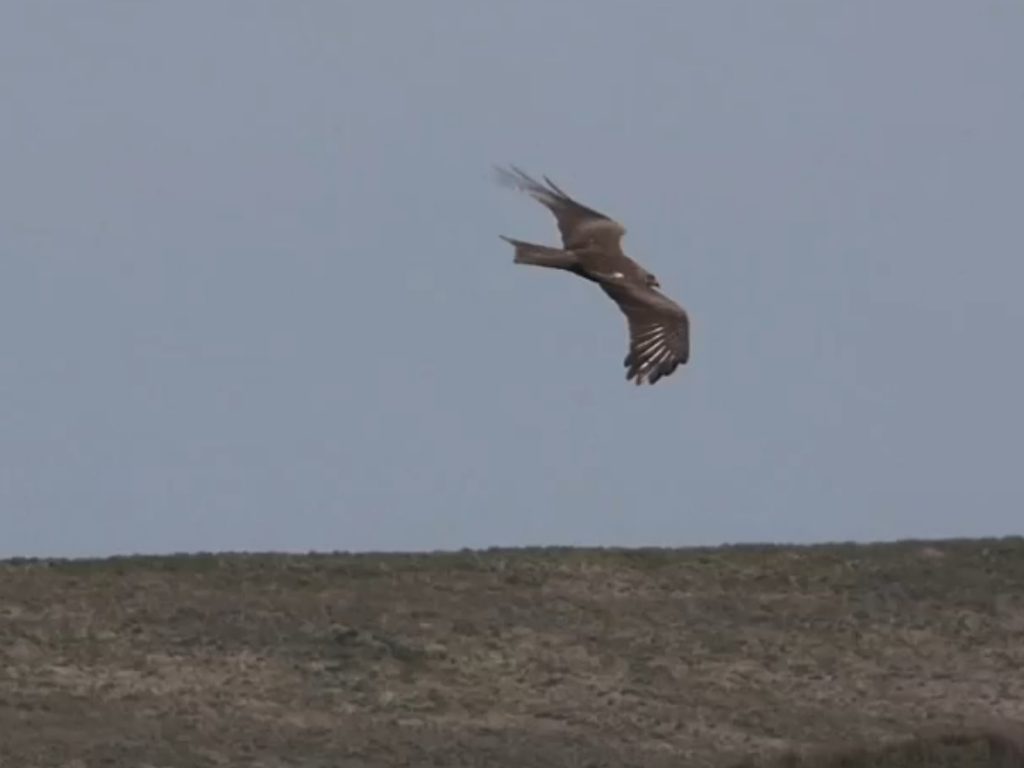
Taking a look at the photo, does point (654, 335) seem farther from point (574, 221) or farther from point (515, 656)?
point (515, 656)

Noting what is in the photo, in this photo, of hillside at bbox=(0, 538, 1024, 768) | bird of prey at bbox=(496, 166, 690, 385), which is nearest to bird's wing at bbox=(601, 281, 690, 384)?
bird of prey at bbox=(496, 166, 690, 385)

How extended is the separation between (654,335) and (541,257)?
1024mm

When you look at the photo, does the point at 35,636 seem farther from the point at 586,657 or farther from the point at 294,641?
the point at 586,657

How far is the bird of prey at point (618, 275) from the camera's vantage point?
46.5 feet

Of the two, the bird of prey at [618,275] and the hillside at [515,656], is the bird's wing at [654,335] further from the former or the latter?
the hillside at [515,656]

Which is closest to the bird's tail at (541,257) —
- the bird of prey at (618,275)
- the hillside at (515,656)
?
the bird of prey at (618,275)

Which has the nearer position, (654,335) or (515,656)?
(654,335)

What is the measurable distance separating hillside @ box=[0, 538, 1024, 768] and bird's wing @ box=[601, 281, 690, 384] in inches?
252

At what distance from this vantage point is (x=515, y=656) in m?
23.7

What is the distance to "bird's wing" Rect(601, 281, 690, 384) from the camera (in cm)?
1408

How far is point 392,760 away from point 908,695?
456 centimetres

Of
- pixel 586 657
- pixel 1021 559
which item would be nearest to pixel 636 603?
pixel 586 657

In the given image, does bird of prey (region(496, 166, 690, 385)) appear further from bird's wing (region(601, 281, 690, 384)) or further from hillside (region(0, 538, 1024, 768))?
hillside (region(0, 538, 1024, 768))

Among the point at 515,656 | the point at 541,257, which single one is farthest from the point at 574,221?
the point at 515,656
